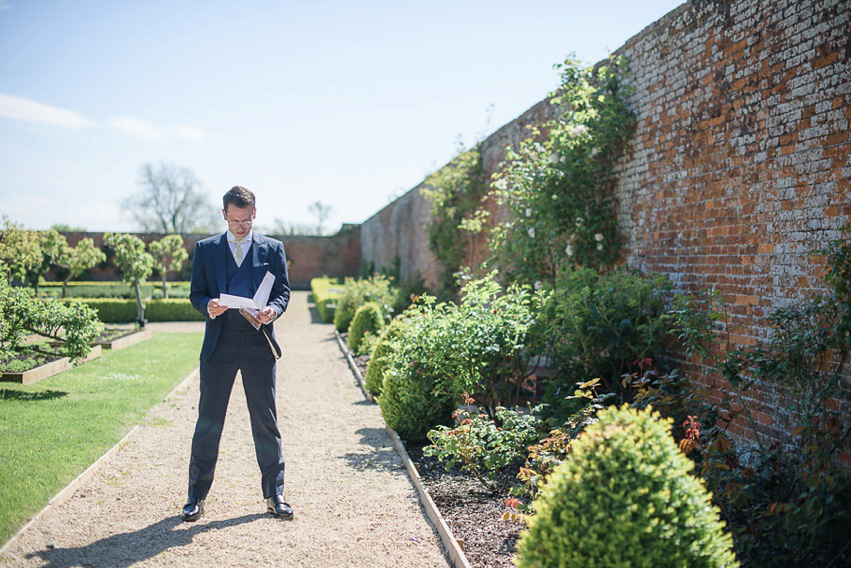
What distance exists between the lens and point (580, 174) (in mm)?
6398

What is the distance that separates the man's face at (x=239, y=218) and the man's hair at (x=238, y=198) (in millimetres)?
20

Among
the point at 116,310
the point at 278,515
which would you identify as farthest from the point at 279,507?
the point at 116,310

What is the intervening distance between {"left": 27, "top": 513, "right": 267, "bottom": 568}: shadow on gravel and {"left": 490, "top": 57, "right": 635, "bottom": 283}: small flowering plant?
13.7ft

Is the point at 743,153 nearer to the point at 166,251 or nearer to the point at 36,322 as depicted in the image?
the point at 36,322

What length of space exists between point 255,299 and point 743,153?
3.37m

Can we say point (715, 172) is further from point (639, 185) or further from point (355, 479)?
point (355, 479)

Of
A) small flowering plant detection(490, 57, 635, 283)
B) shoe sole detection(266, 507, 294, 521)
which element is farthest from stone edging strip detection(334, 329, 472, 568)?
small flowering plant detection(490, 57, 635, 283)

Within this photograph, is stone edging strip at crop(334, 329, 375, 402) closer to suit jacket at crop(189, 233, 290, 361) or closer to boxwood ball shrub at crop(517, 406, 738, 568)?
suit jacket at crop(189, 233, 290, 361)

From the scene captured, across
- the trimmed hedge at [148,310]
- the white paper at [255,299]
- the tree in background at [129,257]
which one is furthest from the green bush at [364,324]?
the trimmed hedge at [148,310]

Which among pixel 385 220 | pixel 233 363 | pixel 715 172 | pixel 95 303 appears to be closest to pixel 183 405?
pixel 233 363

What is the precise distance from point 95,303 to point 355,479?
14150mm

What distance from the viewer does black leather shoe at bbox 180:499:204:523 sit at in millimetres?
3591

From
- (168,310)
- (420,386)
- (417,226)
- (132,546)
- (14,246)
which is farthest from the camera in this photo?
(417,226)

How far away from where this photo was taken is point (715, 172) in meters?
4.69
